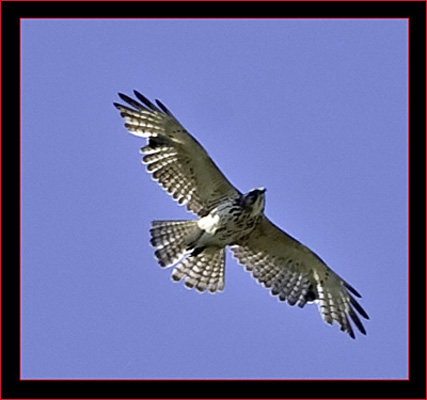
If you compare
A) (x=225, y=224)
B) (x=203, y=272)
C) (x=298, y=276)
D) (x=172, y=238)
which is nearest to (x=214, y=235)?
(x=225, y=224)

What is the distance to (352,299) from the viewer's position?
39.3 feet

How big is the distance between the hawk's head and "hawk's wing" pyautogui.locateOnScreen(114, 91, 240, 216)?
1.10 feet

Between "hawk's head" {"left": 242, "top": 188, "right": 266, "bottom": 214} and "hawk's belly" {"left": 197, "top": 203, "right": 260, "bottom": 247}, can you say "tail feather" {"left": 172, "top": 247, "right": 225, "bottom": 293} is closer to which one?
"hawk's belly" {"left": 197, "top": 203, "right": 260, "bottom": 247}

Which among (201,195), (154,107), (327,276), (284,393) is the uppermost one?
(154,107)

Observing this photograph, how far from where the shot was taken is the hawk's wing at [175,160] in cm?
1155

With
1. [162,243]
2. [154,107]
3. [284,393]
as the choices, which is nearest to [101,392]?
[284,393]

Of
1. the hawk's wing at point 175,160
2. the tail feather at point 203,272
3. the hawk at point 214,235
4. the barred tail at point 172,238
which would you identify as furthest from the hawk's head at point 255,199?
the tail feather at point 203,272

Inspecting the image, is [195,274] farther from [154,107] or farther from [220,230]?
[154,107]

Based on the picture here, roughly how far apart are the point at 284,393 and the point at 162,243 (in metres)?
3.07

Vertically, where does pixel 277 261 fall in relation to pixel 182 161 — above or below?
below

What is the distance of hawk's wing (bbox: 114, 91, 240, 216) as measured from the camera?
1155cm

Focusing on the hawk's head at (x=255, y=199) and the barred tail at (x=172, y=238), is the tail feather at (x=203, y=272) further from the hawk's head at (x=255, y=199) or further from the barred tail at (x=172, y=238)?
the hawk's head at (x=255, y=199)

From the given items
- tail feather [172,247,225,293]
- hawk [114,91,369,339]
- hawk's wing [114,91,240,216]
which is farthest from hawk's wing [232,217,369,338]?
hawk's wing [114,91,240,216]

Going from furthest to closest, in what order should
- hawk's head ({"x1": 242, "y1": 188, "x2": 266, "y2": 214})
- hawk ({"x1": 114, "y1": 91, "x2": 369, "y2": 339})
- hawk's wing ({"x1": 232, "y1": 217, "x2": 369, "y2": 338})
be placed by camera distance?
1. hawk's wing ({"x1": 232, "y1": 217, "x2": 369, "y2": 338})
2. hawk ({"x1": 114, "y1": 91, "x2": 369, "y2": 339})
3. hawk's head ({"x1": 242, "y1": 188, "x2": 266, "y2": 214})
